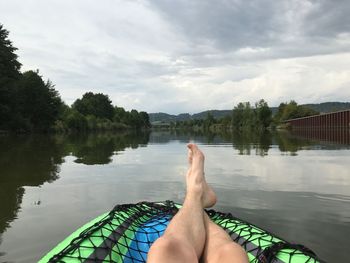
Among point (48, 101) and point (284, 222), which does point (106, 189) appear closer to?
point (284, 222)

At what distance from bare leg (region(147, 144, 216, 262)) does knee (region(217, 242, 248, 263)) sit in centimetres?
20

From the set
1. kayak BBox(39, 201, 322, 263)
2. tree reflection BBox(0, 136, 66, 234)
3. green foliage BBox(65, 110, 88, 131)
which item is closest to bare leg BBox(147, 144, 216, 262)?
Result: kayak BBox(39, 201, 322, 263)

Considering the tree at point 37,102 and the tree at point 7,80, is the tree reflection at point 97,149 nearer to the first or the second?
the tree at point 7,80

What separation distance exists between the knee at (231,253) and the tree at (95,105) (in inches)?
4458

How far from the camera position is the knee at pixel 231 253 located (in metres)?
2.98

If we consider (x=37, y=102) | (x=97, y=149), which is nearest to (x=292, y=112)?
(x=37, y=102)

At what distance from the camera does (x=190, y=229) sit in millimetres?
3488

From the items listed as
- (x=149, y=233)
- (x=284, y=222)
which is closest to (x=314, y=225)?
(x=284, y=222)

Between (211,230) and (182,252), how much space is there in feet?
2.54

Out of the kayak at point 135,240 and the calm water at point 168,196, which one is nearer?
the kayak at point 135,240

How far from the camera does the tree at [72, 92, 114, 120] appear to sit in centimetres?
11475

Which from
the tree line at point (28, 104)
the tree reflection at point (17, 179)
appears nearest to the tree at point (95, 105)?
the tree line at point (28, 104)

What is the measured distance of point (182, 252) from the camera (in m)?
2.94

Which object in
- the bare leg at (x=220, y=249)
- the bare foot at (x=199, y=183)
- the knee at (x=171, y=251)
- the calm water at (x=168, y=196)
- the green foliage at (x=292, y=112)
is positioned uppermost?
the green foliage at (x=292, y=112)
